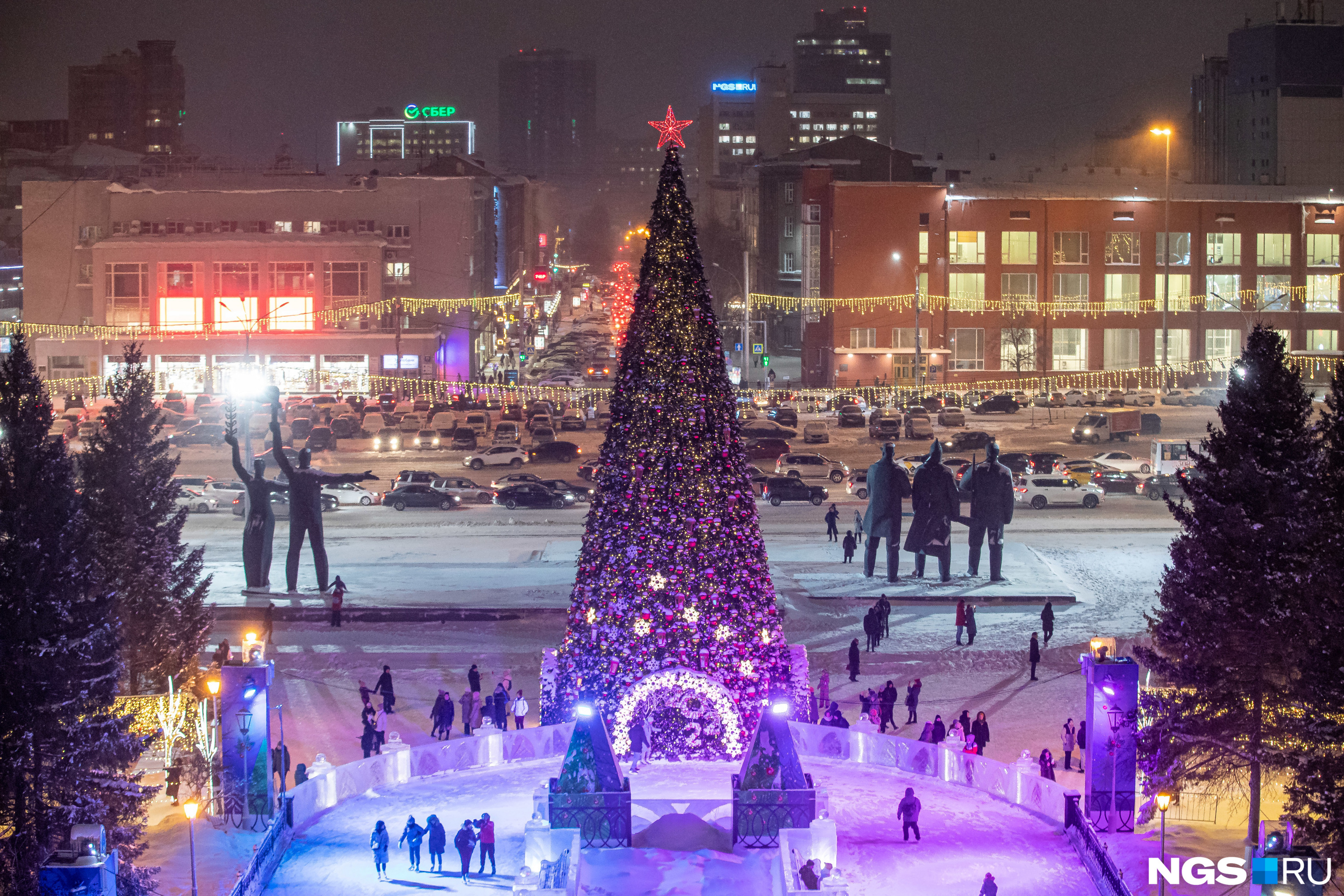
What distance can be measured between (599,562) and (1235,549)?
27.0ft

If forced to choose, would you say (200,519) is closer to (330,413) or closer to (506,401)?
(330,413)

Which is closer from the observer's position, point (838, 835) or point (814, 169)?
point (838, 835)

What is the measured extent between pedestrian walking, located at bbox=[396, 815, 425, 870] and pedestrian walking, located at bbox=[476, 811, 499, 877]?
0.69 m

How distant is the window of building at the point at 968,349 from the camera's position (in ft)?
273

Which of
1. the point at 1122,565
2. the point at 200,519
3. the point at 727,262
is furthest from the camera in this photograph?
A: the point at 727,262

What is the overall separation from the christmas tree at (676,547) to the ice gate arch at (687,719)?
0.08 feet

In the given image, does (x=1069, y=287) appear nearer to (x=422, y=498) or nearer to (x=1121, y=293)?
(x=1121, y=293)

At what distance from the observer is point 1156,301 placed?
274 feet

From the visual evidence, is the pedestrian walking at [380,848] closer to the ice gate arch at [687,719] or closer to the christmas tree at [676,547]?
the christmas tree at [676,547]

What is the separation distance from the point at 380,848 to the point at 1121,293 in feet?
246

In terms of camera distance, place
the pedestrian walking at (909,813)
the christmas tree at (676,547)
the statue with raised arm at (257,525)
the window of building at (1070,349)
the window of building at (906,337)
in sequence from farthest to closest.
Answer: the window of building at (1070,349), the window of building at (906,337), the statue with raised arm at (257,525), the christmas tree at (676,547), the pedestrian walking at (909,813)

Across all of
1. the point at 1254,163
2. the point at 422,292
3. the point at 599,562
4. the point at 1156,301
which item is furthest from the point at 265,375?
the point at 1254,163

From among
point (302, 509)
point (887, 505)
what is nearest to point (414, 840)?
point (302, 509)

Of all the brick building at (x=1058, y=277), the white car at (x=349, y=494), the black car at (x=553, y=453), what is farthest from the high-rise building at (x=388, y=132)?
the white car at (x=349, y=494)
